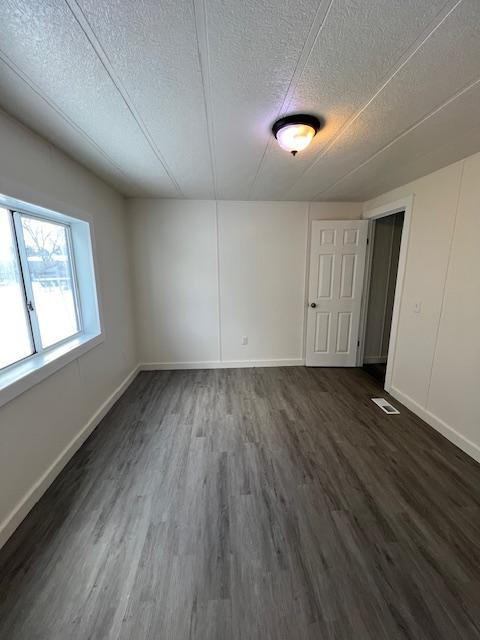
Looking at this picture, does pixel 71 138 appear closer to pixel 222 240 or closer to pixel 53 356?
pixel 53 356

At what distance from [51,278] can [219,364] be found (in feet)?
7.91

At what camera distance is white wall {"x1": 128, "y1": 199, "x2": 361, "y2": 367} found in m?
3.54

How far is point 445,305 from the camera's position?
232 cm

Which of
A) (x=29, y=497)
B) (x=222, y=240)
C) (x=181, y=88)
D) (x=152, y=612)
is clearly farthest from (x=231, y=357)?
(x=181, y=88)

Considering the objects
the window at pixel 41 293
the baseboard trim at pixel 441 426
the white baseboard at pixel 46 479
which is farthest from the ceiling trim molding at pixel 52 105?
the baseboard trim at pixel 441 426

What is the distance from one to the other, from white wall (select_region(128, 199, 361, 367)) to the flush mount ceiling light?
198cm

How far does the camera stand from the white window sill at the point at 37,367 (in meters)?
1.50

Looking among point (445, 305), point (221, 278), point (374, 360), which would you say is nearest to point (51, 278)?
point (221, 278)

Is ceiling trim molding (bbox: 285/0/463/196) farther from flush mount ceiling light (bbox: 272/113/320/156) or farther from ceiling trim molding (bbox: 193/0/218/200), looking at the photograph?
ceiling trim molding (bbox: 193/0/218/200)

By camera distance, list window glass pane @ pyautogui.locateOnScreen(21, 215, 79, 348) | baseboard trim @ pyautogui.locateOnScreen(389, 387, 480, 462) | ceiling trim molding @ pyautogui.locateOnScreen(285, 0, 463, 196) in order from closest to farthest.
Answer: ceiling trim molding @ pyautogui.locateOnScreen(285, 0, 463, 196), window glass pane @ pyautogui.locateOnScreen(21, 215, 79, 348), baseboard trim @ pyautogui.locateOnScreen(389, 387, 480, 462)

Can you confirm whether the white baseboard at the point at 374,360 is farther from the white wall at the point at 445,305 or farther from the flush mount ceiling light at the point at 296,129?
the flush mount ceiling light at the point at 296,129

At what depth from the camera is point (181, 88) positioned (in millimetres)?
1290

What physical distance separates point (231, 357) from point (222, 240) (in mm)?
1731

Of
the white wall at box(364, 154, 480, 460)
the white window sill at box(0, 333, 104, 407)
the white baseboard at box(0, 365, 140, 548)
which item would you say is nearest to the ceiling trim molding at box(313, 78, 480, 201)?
the white wall at box(364, 154, 480, 460)
